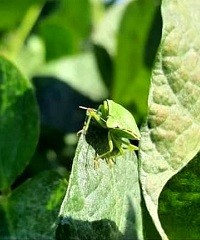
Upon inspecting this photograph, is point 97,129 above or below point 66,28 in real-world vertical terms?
above

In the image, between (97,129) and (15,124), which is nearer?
(97,129)

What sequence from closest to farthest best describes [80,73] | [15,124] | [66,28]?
[15,124]
[80,73]
[66,28]

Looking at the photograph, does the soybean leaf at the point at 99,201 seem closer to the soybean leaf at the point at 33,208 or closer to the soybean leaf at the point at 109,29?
the soybean leaf at the point at 33,208

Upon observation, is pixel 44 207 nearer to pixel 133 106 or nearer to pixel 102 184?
pixel 102 184

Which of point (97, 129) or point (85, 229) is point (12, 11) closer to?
point (97, 129)

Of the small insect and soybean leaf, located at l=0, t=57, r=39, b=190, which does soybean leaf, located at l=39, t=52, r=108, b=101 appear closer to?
soybean leaf, located at l=0, t=57, r=39, b=190

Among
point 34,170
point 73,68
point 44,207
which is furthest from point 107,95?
point 44,207

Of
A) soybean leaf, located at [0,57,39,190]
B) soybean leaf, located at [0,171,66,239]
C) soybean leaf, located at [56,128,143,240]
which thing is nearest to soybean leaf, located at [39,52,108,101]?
soybean leaf, located at [0,57,39,190]

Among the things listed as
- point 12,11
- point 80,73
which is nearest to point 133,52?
point 80,73
